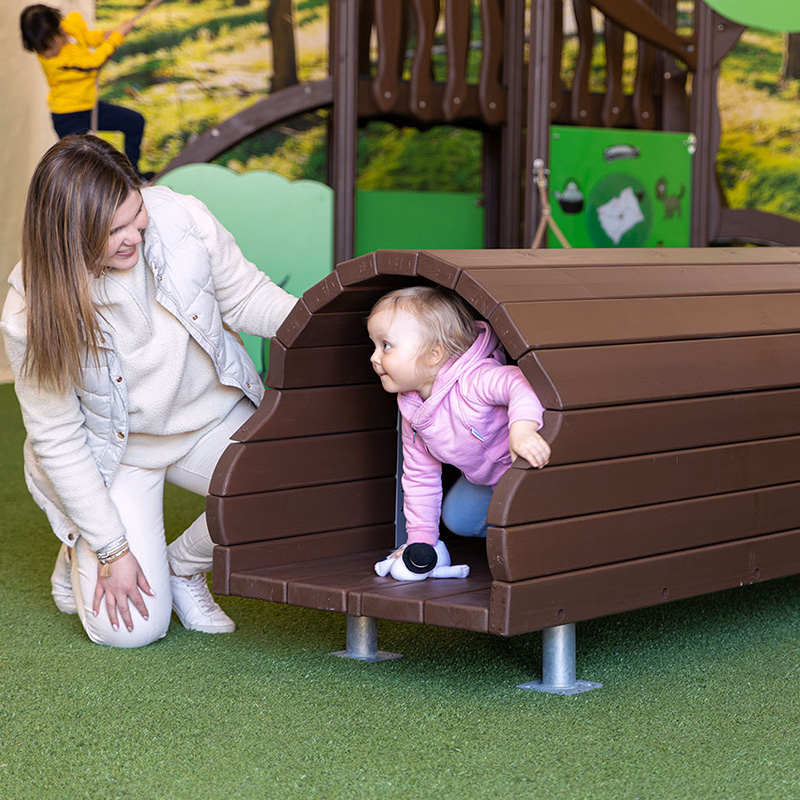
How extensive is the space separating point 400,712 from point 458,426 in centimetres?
56

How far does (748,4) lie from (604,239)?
1.35m

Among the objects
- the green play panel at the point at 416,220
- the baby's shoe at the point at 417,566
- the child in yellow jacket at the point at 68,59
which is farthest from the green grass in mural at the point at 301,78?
the baby's shoe at the point at 417,566

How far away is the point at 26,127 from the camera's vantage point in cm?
808

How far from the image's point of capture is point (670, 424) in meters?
2.22

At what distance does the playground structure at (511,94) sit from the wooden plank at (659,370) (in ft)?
10.8

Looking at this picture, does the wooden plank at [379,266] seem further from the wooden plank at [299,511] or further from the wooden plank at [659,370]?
the wooden plank at [299,511]

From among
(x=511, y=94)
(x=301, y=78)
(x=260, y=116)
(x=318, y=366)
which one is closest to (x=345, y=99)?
(x=260, y=116)

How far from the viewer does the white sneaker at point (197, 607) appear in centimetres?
270

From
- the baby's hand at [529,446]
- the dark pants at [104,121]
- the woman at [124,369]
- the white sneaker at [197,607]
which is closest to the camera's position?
the baby's hand at [529,446]

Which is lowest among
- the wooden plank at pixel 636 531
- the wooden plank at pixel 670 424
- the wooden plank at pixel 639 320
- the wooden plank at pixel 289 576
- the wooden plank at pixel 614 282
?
the wooden plank at pixel 289 576

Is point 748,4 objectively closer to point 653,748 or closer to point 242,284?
point 242,284

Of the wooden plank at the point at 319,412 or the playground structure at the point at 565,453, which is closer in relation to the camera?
the playground structure at the point at 565,453

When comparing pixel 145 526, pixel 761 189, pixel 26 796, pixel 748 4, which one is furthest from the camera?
pixel 761 189

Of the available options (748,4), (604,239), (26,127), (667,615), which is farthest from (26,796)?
(26,127)
